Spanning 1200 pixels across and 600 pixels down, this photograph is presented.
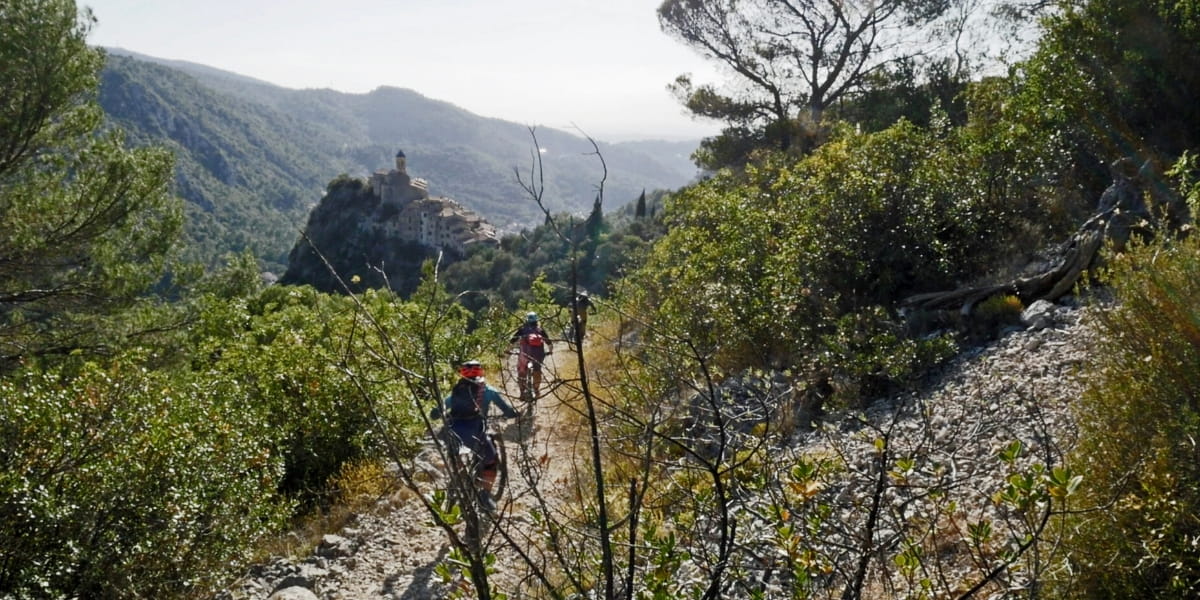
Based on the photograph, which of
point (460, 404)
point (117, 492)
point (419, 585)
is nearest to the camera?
point (117, 492)

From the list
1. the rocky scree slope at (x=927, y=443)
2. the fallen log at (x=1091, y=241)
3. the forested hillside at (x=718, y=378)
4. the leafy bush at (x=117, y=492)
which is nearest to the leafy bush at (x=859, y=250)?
the forested hillside at (x=718, y=378)

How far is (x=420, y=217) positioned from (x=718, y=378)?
5939 centimetres

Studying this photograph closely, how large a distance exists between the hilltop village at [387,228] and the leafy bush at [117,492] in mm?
45624

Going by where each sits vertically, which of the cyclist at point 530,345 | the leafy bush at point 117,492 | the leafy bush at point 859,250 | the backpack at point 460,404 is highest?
the leafy bush at point 859,250

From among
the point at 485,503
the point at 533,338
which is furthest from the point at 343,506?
the point at 485,503

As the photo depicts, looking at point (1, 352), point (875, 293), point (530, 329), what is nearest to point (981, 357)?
point (875, 293)

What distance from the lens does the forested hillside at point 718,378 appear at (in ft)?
8.38

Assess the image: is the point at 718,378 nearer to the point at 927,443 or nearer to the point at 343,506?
the point at 927,443

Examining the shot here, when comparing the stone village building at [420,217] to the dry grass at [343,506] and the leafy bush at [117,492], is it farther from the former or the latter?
the leafy bush at [117,492]

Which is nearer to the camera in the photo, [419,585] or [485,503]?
[485,503]

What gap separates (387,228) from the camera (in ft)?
212

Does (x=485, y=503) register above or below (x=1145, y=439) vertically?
below

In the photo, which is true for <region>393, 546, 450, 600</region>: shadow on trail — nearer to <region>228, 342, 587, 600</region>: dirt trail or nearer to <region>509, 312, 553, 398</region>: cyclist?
<region>228, 342, 587, 600</region>: dirt trail

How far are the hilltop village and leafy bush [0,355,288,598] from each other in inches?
1796
